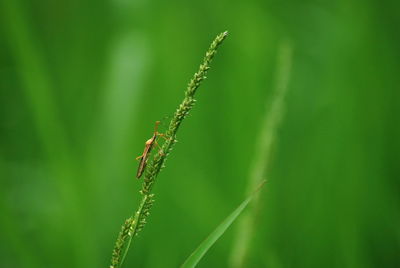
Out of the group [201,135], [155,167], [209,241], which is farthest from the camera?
[201,135]

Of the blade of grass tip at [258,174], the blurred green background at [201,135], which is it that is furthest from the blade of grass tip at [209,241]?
the blurred green background at [201,135]

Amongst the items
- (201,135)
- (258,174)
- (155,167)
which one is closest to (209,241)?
(155,167)

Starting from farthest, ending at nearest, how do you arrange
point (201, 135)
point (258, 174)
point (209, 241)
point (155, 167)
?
point (201, 135) → point (258, 174) → point (209, 241) → point (155, 167)

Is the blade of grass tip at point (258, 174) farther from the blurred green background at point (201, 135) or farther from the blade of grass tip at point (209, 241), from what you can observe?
the blade of grass tip at point (209, 241)

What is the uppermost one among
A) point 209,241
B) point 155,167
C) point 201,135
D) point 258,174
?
point 201,135

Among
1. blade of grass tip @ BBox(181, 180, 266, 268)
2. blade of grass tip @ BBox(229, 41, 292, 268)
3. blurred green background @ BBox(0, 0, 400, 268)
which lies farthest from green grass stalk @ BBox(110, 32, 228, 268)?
blurred green background @ BBox(0, 0, 400, 268)

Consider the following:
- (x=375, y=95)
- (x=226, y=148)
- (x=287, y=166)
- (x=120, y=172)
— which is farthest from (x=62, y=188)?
(x=375, y=95)

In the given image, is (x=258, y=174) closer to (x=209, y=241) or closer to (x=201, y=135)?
(x=209, y=241)

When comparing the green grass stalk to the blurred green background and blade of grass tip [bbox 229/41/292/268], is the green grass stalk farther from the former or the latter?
the blurred green background
